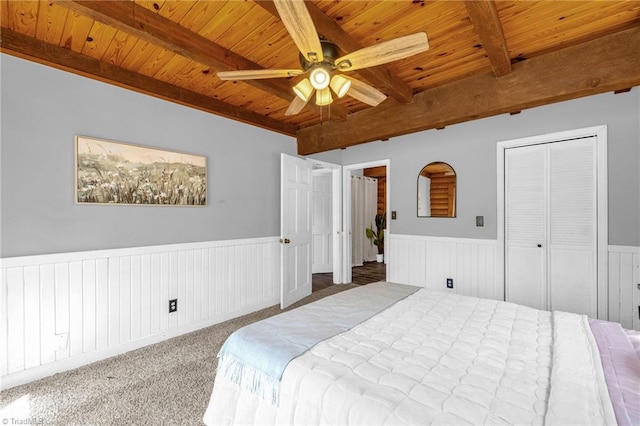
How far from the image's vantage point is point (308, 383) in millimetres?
1107

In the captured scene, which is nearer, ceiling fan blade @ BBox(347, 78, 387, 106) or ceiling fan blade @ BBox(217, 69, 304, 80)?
ceiling fan blade @ BBox(217, 69, 304, 80)

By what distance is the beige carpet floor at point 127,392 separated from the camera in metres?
1.66

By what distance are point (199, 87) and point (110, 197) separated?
1301 millimetres

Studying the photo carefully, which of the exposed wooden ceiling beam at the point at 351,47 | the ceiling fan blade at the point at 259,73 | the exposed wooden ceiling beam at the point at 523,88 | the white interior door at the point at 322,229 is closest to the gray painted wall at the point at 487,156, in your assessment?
the exposed wooden ceiling beam at the point at 523,88

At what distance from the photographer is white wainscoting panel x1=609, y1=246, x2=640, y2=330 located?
2.44 m

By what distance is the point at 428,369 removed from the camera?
3.75 ft

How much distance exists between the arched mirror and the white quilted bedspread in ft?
6.50

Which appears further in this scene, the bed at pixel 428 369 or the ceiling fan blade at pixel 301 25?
the ceiling fan blade at pixel 301 25

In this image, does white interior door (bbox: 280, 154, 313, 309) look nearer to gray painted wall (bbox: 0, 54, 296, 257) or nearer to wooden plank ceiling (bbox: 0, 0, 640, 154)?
gray painted wall (bbox: 0, 54, 296, 257)

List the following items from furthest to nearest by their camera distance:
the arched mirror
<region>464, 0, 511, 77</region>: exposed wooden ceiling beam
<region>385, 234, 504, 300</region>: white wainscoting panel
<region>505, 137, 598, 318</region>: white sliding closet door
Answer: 1. the arched mirror
2. <region>385, 234, 504, 300</region>: white wainscoting panel
3. <region>505, 137, 598, 318</region>: white sliding closet door
4. <region>464, 0, 511, 77</region>: exposed wooden ceiling beam

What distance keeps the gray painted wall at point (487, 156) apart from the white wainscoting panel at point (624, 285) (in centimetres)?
10

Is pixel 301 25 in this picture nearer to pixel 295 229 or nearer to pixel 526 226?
pixel 295 229

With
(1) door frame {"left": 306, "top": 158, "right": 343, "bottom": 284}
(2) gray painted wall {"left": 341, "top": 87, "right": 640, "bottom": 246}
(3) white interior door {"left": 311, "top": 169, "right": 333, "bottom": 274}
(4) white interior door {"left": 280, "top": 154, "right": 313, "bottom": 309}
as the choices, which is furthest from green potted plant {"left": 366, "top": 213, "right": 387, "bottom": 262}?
(4) white interior door {"left": 280, "top": 154, "right": 313, "bottom": 309}

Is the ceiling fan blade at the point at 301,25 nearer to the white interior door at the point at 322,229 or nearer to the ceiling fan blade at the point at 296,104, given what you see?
the ceiling fan blade at the point at 296,104
